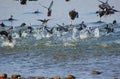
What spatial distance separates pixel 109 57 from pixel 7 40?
8108mm

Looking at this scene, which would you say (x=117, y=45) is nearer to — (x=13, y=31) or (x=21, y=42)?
(x=21, y=42)

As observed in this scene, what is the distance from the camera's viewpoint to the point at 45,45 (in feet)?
88.2

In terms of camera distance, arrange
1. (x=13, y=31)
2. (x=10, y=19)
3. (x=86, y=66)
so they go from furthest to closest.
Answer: (x=10, y=19)
(x=13, y=31)
(x=86, y=66)

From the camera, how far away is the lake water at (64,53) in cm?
1980

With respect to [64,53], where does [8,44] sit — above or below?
above

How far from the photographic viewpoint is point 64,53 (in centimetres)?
2411

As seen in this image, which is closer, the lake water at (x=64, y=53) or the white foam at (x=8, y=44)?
the lake water at (x=64, y=53)

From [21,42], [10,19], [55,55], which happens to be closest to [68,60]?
[55,55]

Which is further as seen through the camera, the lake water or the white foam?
the white foam

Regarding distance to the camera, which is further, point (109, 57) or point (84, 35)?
point (84, 35)

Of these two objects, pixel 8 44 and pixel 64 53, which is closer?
pixel 64 53

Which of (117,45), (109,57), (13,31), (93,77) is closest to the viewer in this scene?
(93,77)

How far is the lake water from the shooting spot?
19.8 meters

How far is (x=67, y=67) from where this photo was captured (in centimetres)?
2056
